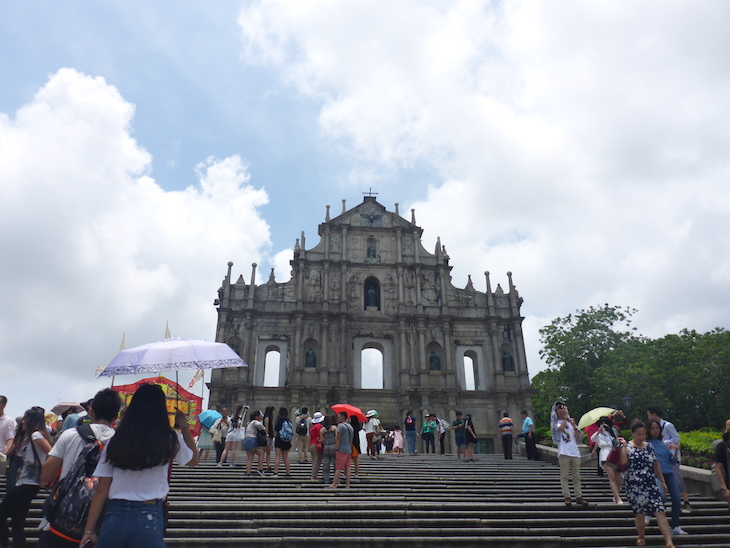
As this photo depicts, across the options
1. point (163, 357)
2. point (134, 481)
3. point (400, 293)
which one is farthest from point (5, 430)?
point (400, 293)

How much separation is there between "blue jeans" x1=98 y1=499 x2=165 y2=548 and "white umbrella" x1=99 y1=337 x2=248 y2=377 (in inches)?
135

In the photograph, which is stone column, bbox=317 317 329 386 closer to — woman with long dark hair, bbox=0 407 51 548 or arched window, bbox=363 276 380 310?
arched window, bbox=363 276 380 310

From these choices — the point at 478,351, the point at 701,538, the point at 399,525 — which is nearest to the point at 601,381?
the point at 478,351

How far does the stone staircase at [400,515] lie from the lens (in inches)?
303

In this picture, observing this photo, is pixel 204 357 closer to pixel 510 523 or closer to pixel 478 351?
pixel 510 523

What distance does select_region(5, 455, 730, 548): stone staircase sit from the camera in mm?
7688

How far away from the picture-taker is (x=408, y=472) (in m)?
13.7

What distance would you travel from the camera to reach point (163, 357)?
684cm

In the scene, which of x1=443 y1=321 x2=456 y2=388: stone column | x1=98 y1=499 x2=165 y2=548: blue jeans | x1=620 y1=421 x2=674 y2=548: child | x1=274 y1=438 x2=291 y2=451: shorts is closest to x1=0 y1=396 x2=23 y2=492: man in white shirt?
x1=98 y1=499 x2=165 y2=548: blue jeans

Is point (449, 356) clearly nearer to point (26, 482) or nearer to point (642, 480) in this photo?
point (642, 480)

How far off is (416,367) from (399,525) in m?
21.3

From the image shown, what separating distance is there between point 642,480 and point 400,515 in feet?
12.6

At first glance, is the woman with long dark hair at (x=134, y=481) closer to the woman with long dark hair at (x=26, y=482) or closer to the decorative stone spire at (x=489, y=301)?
the woman with long dark hair at (x=26, y=482)

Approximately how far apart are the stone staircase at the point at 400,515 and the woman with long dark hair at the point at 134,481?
433 centimetres
